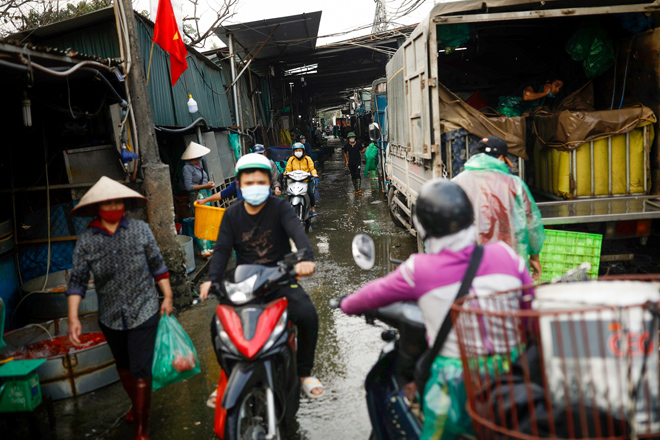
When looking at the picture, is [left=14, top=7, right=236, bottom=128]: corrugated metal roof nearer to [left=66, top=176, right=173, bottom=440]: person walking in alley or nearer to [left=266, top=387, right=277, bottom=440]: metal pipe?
[left=66, top=176, right=173, bottom=440]: person walking in alley

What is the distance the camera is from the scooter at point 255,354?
257 centimetres

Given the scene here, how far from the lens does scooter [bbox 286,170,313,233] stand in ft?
30.7

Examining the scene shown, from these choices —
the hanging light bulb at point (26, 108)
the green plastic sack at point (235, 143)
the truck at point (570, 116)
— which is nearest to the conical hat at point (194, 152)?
the truck at point (570, 116)

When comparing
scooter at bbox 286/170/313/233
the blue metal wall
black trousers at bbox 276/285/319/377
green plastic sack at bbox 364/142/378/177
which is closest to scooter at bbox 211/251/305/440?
black trousers at bbox 276/285/319/377

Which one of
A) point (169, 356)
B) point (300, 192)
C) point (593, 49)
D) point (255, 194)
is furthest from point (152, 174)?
point (593, 49)

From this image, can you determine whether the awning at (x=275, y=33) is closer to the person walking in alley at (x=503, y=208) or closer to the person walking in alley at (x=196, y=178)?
the person walking in alley at (x=196, y=178)

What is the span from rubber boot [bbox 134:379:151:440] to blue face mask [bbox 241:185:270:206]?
1306mm

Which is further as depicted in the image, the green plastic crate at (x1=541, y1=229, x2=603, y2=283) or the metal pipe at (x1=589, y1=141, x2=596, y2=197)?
the metal pipe at (x1=589, y1=141, x2=596, y2=197)

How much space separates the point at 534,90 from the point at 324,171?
14.9 m

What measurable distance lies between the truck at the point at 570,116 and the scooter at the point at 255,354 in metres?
2.49

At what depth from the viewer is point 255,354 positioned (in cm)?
262

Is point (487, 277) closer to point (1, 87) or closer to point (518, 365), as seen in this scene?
point (518, 365)

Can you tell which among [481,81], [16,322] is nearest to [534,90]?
[481,81]

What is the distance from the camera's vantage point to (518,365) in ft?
6.02
